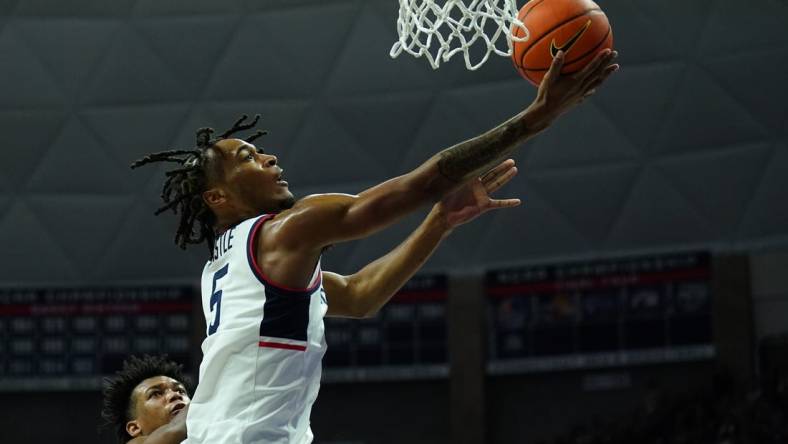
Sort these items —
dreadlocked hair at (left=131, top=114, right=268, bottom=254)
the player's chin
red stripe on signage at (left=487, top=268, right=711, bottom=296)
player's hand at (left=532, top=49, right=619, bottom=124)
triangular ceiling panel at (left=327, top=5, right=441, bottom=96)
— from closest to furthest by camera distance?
player's hand at (left=532, top=49, right=619, bottom=124)
the player's chin
dreadlocked hair at (left=131, top=114, right=268, bottom=254)
red stripe on signage at (left=487, top=268, right=711, bottom=296)
triangular ceiling panel at (left=327, top=5, right=441, bottom=96)

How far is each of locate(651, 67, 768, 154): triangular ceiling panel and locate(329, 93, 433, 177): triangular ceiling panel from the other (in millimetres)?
3500

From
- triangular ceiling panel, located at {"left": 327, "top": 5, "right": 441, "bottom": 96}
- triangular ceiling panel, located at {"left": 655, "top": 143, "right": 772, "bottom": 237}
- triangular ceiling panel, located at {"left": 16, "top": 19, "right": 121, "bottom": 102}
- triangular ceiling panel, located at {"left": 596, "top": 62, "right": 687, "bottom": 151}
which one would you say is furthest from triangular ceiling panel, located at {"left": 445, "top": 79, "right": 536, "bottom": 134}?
triangular ceiling panel, located at {"left": 16, "top": 19, "right": 121, "bottom": 102}

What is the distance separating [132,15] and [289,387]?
13066mm

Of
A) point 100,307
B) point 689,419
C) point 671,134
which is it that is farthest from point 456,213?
point 100,307

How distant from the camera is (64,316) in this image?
16125 mm

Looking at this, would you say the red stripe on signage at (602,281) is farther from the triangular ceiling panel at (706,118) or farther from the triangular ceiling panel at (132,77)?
the triangular ceiling panel at (132,77)

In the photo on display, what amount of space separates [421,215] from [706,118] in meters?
4.19

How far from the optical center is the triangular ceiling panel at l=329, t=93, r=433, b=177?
16219mm

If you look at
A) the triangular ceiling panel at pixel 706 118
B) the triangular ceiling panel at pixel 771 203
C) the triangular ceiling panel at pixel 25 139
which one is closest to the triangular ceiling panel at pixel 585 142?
the triangular ceiling panel at pixel 706 118

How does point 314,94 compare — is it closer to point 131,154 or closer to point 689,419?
point 131,154

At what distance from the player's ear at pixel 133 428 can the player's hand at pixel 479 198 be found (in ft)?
7.24

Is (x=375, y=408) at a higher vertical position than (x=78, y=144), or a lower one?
lower

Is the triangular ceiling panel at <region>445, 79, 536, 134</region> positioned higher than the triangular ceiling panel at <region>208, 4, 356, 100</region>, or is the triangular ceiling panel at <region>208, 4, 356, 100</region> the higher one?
the triangular ceiling panel at <region>208, 4, 356, 100</region>

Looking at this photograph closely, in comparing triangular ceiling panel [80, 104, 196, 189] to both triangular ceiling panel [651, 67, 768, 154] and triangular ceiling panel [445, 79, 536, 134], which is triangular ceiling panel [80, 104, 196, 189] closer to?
triangular ceiling panel [445, 79, 536, 134]
